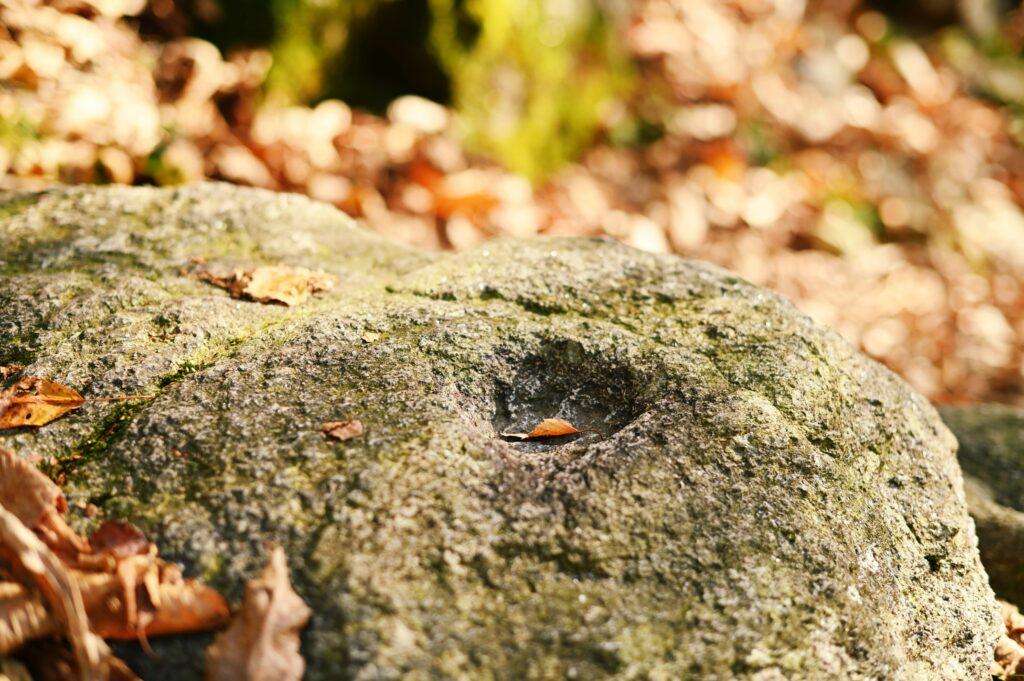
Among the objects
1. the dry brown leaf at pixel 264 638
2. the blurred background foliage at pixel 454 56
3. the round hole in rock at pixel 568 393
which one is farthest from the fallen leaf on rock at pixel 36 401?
the blurred background foliage at pixel 454 56

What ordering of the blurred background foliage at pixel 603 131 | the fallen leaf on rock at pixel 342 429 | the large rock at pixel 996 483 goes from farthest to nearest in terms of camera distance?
the blurred background foliage at pixel 603 131, the large rock at pixel 996 483, the fallen leaf on rock at pixel 342 429

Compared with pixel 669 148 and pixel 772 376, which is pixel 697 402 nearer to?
pixel 772 376

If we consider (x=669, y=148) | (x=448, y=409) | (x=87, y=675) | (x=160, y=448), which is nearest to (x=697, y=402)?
(x=448, y=409)

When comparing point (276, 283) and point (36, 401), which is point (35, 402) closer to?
point (36, 401)

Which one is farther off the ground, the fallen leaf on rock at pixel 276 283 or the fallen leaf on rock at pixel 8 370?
the fallen leaf on rock at pixel 8 370

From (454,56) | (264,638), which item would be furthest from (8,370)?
(454,56)

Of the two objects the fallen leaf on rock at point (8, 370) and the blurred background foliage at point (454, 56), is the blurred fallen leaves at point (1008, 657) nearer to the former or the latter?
the fallen leaf on rock at point (8, 370)

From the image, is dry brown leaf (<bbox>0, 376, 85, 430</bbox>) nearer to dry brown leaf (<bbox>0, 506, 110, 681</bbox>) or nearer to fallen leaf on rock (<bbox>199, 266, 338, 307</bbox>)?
dry brown leaf (<bbox>0, 506, 110, 681</bbox>)
